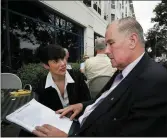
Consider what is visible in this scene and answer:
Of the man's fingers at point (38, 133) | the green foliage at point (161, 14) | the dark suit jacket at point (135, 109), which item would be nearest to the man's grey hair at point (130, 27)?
the dark suit jacket at point (135, 109)

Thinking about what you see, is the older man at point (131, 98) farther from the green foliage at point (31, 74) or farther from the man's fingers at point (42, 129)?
the green foliage at point (31, 74)

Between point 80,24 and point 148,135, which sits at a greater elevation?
point 80,24

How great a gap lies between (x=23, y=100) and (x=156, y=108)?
5.40ft

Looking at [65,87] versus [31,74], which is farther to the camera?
[31,74]

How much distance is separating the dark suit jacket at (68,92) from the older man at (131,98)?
3.05ft

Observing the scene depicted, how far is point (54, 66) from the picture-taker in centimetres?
281

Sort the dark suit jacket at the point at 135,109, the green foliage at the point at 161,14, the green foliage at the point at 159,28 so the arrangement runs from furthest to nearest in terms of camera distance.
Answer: the green foliage at the point at 159,28
the green foliage at the point at 161,14
the dark suit jacket at the point at 135,109

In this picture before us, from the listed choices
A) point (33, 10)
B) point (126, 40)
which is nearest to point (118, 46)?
point (126, 40)

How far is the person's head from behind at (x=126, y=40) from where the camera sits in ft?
5.75

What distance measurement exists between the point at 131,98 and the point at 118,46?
1.37ft

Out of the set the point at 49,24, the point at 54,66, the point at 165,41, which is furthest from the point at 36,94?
the point at 165,41

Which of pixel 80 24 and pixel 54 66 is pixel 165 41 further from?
pixel 54 66

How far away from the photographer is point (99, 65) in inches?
168

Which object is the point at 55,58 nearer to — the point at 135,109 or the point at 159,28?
the point at 135,109
